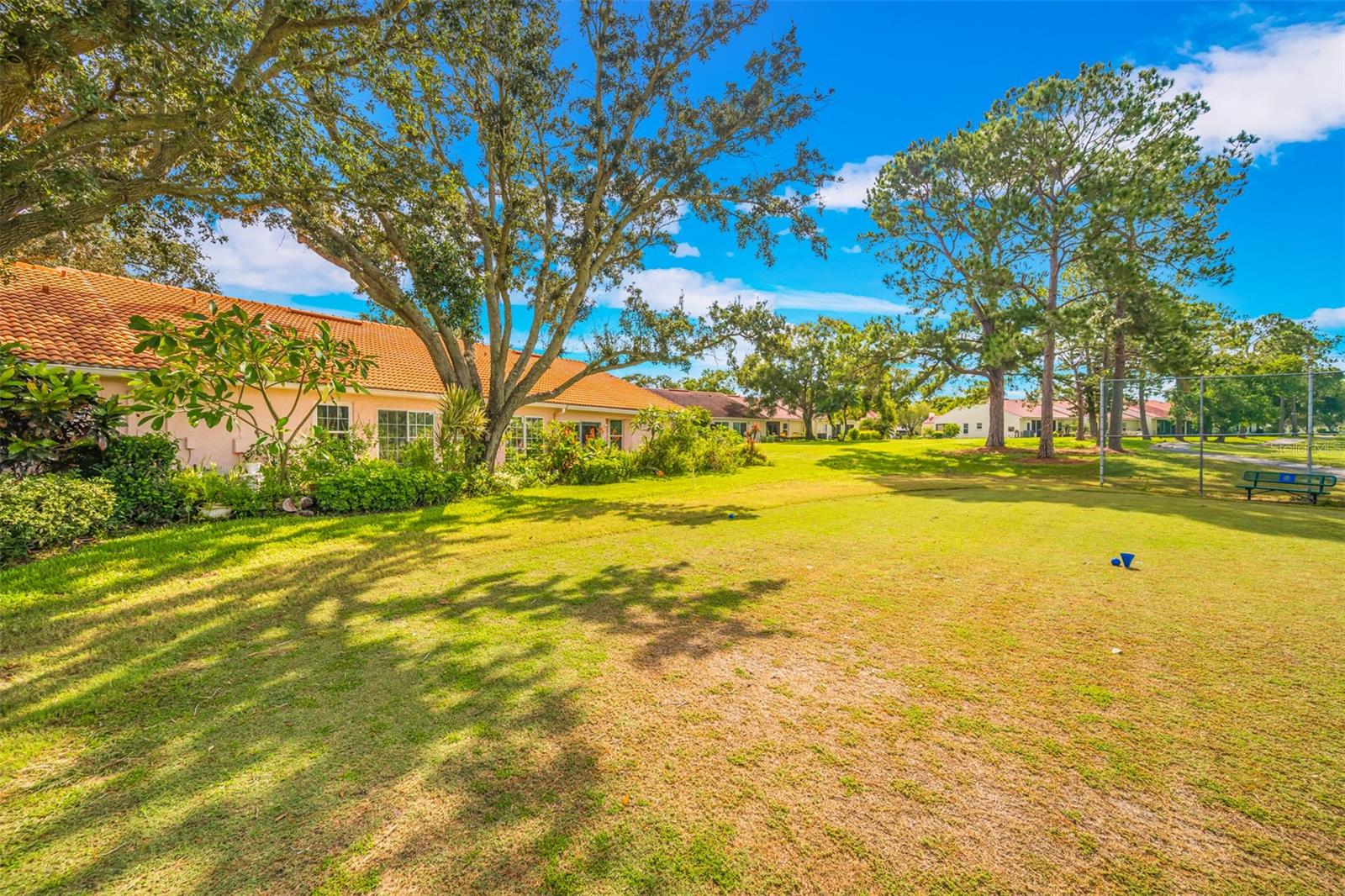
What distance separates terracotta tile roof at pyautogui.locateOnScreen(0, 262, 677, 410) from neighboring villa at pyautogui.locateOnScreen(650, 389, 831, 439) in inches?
1148

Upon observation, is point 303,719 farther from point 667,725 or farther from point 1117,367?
point 1117,367

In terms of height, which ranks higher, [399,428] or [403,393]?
[403,393]

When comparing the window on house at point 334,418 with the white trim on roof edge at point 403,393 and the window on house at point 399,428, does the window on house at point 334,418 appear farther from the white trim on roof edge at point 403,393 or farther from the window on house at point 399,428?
the window on house at point 399,428

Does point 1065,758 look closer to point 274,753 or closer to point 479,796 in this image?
point 479,796

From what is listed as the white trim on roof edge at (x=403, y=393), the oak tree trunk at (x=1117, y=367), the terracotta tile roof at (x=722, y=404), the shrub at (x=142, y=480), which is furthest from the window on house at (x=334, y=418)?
the terracotta tile roof at (x=722, y=404)

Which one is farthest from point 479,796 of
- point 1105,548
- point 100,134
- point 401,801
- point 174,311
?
point 174,311

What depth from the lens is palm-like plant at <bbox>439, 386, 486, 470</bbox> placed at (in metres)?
12.3

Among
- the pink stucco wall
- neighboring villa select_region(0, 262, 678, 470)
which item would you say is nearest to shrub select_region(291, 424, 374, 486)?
the pink stucco wall

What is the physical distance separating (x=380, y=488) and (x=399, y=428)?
661cm

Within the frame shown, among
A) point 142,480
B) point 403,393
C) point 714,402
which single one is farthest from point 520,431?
point 714,402

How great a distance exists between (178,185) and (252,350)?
110 inches

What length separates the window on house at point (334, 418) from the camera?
530 inches

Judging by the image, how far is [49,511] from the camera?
6.38m

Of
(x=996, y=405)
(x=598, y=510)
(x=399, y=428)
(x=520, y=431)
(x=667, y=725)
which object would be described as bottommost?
(x=667, y=725)
